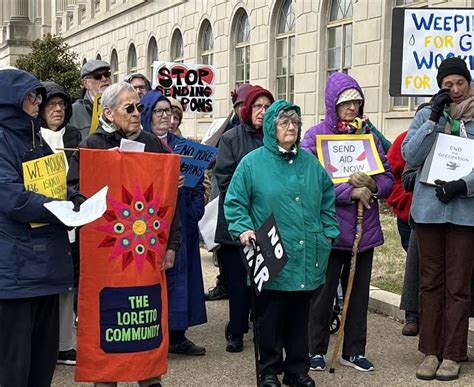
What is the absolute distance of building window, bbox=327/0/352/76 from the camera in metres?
20.0

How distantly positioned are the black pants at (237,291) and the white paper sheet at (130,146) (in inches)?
75.6

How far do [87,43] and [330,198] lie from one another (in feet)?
141

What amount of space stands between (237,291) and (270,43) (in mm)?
18346

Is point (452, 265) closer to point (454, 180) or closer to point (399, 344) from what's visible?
point (454, 180)

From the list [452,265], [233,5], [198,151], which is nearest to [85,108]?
[198,151]

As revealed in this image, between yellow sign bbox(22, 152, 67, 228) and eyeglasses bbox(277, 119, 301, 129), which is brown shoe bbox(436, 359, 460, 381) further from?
yellow sign bbox(22, 152, 67, 228)

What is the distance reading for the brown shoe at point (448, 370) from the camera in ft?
18.7

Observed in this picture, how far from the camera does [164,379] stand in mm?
5719

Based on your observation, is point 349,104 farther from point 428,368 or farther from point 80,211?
point 80,211

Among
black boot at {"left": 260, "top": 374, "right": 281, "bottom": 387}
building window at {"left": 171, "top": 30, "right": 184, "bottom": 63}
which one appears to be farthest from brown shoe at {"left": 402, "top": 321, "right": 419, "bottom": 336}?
building window at {"left": 171, "top": 30, "right": 184, "bottom": 63}

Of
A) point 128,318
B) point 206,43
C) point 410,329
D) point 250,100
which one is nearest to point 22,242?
point 128,318

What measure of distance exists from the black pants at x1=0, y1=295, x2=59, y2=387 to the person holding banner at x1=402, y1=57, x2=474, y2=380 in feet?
8.84

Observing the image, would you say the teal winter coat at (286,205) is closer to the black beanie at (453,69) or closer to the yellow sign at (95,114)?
the black beanie at (453,69)

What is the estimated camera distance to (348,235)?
5789 mm
